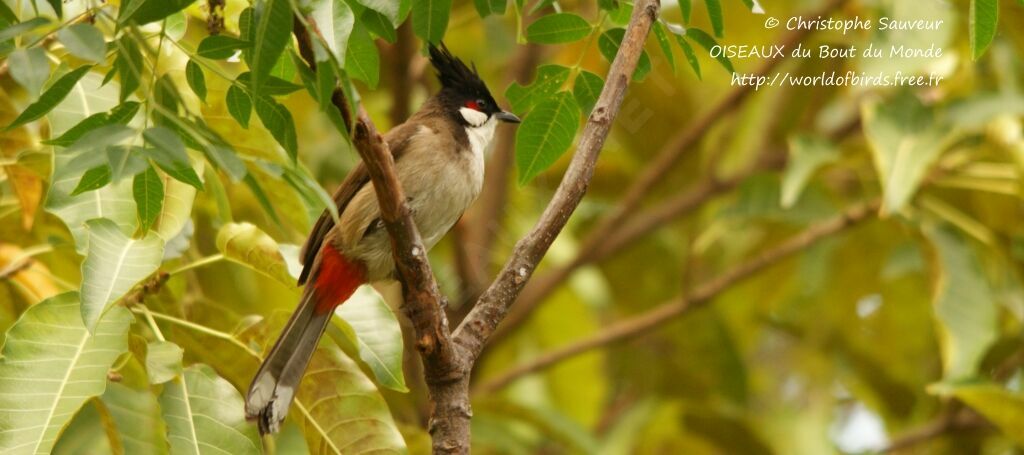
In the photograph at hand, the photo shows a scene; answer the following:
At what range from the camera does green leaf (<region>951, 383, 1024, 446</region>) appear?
8.93 ft

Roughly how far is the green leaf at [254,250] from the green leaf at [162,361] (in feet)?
0.71

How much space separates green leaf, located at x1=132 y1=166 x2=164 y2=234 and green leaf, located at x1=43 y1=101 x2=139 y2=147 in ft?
0.24

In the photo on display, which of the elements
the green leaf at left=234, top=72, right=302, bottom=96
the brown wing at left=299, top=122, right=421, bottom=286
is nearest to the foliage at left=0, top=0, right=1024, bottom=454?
the green leaf at left=234, top=72, right=302, bottom=96

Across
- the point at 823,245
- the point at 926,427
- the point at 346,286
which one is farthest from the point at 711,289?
the point at 346,286

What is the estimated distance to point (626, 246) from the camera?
3.94 meters

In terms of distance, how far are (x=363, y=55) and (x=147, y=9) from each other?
37 cm

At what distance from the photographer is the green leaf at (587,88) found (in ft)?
6.17

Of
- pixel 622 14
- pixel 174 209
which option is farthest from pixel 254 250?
pixel 622 14

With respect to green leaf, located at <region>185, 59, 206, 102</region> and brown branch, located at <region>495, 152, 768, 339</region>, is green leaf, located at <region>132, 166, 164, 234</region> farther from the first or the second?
brown branch, located at <region>495, 152, 768, 339</region>

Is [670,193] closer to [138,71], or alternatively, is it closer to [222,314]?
[222,314]

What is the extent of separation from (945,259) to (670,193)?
4.45ft

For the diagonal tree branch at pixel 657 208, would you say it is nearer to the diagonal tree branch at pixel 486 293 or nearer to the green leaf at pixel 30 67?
the diagonal tree branch at pixel 486 293

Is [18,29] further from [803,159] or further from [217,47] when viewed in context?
[803,159]

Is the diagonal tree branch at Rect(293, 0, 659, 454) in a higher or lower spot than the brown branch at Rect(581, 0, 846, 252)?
lower
